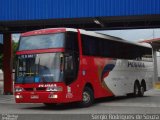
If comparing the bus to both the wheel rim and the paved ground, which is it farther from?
the paved ground

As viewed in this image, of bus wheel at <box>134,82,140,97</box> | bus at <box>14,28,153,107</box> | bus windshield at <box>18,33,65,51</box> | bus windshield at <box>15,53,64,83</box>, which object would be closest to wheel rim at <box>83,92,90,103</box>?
bus at <box>14,28,153,107</box>

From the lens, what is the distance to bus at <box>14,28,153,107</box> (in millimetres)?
19203

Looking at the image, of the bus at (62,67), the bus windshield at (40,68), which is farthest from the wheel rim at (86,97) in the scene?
the bus windshield at (40,68)

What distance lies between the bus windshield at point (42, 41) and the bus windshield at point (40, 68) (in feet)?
1.36

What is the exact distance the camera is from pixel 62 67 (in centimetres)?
1912

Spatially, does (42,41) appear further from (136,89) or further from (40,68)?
(136,89)

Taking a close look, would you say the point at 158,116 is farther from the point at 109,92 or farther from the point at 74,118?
the point at 109,92

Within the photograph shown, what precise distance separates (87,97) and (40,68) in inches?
106

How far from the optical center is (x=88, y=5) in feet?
89.3

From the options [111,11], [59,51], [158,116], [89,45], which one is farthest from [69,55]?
[111,11]

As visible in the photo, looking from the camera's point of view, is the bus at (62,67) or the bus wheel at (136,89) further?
the bus wheel at (136,89)

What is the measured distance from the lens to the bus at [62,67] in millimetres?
19203

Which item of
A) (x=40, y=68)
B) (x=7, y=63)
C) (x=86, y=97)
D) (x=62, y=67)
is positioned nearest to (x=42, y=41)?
(x=40, y=68)

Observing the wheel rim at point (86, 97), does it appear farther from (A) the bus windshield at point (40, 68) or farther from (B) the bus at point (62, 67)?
(A) the bus windshield at point (40, 68)
